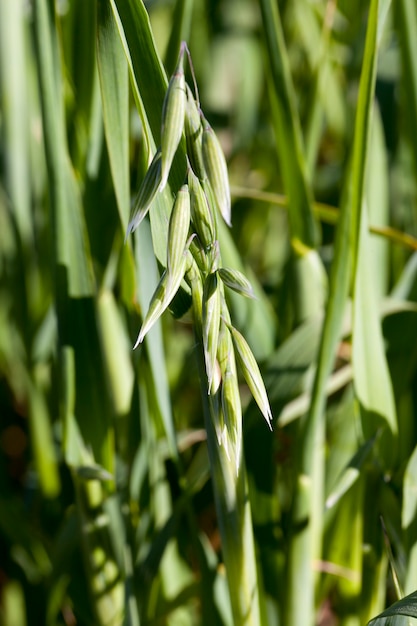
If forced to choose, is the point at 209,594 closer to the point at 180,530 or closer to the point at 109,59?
the point at 180,530

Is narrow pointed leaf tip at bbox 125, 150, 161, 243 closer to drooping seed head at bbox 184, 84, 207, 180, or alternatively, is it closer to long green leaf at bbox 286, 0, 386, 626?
drooping seed head at bbox 184, 84, 207, 180

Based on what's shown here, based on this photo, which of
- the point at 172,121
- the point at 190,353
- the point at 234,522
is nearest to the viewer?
the point at 172,121

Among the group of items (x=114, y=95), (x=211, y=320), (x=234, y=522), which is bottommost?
(x=234, y=522)

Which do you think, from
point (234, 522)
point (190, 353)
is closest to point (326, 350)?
point (234, 522)

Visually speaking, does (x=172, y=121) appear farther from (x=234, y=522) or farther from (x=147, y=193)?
(x=234, y=522)

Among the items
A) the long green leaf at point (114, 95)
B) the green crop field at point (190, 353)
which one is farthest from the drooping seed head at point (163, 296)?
the long green leaf at point (114, 95)

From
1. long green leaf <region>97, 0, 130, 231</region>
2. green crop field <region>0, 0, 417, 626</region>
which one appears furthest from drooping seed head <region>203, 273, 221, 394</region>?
long green leaf <region>97, 0, 130, 231</region>

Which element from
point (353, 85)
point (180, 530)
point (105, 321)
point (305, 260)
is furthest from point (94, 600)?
point (353, 85)

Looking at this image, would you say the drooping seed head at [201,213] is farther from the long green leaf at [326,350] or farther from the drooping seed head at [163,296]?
the long green leaf at [326,350]
